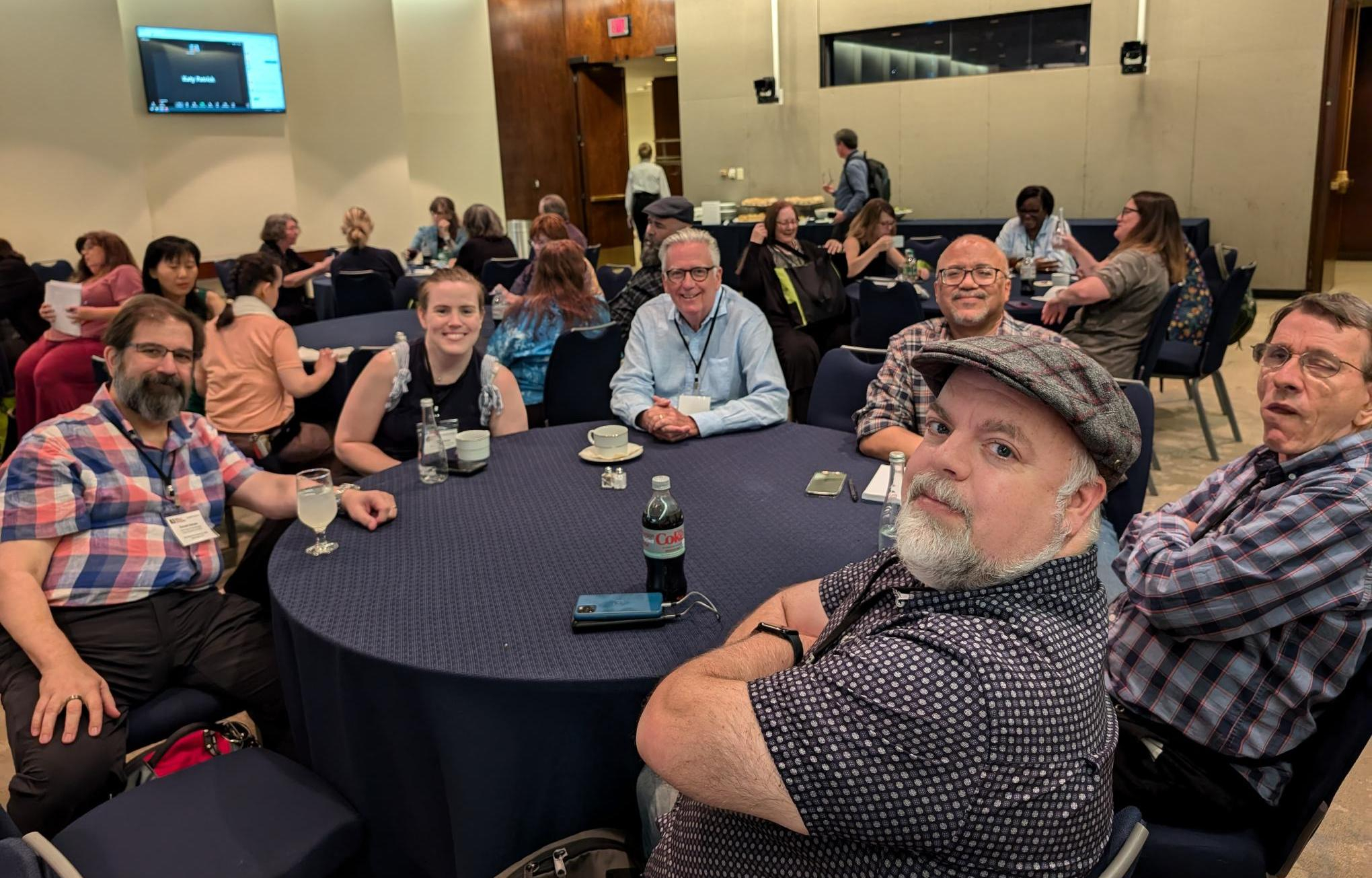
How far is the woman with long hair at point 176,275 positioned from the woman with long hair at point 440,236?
4209 mm

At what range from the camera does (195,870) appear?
5.02 ft

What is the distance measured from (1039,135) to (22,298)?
366 inches

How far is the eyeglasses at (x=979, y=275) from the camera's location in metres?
2.75

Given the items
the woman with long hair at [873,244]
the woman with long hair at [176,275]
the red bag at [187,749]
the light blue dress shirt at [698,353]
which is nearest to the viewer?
the red bag at [187,749]

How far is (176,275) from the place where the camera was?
4582 millimetres

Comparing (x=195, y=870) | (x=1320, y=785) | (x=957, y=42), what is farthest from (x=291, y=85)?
(x=1320, y=785)

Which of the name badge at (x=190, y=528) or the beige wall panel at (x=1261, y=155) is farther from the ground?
the beige wall panel at (x=1261, y=155)

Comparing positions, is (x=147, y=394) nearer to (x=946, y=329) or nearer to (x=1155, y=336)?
(x=946, y=329)

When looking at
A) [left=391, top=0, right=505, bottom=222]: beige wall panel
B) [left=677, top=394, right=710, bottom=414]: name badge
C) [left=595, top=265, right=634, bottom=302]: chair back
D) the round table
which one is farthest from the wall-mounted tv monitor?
the round table

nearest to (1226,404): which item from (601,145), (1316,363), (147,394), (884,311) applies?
(884,311)

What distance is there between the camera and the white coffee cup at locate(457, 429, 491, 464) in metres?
2.53

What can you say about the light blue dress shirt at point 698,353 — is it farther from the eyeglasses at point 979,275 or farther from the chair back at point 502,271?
the chair back at point 502,271

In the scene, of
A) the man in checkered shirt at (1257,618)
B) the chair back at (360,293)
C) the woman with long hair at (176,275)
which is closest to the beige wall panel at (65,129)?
the chair back at (360,293)

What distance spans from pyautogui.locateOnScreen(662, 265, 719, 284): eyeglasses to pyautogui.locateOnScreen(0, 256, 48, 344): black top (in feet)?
16.7
